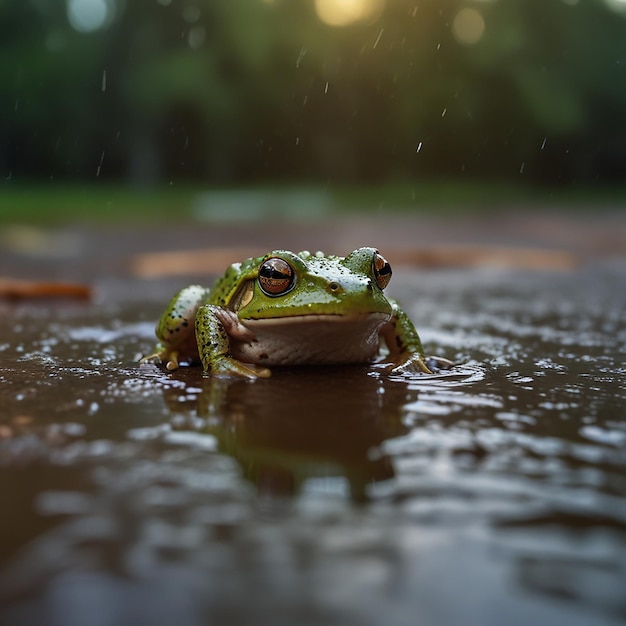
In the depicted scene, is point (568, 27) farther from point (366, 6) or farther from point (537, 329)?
point (537, 329)

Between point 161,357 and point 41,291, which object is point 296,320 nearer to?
point 161,357

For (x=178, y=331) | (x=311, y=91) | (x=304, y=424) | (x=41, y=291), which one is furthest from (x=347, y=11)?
(x=304, y=424)

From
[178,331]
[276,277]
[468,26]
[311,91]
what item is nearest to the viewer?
[276,277]

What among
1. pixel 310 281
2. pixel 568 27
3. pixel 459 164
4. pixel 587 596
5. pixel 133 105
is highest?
pixel 568 27

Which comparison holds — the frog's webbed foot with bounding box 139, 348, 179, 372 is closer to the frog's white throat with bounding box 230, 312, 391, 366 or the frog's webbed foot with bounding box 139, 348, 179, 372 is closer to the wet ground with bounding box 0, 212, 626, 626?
the wet ground with bounding box 0, 212, 626, 626

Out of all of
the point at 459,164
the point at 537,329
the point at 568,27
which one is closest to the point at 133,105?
the point at 459,164

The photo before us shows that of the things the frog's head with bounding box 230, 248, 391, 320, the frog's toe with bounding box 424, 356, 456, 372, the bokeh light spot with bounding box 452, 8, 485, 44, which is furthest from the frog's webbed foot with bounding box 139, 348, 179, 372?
the bokeh light spot with bounding box 452, 8, 485, 44
